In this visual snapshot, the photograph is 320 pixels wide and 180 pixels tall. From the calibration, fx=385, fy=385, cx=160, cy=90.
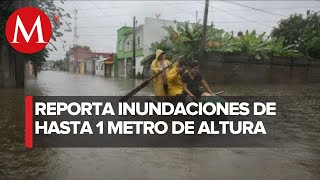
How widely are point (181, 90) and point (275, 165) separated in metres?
3.83

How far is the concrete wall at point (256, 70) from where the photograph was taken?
28.4 m

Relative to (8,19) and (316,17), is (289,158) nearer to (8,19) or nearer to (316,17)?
(8,19)

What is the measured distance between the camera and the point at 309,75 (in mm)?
33406

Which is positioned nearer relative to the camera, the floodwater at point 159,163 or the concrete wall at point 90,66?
the floodwater at point 159,163

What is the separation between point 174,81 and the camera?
8930 millimetres

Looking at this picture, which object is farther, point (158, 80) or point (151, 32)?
point (151, 32)

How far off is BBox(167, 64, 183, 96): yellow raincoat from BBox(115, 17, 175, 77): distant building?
1094 inches

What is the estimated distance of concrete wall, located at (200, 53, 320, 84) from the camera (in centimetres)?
2839

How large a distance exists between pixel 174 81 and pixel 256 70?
73.9 feet

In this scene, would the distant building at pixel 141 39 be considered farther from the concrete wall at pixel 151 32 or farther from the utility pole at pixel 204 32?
the utility pole at pixel 204 32

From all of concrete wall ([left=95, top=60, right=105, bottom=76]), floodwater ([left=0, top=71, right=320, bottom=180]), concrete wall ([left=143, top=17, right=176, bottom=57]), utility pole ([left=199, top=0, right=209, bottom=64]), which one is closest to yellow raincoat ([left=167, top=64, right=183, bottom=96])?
floodwater ([left=0, top=71, right=320, bottom=180])

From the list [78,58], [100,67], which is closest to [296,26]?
[100,67]

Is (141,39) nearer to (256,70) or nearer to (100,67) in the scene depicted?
(256,70)

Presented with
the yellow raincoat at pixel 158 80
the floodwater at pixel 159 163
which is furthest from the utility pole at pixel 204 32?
the floodwater at pixel 159 163
